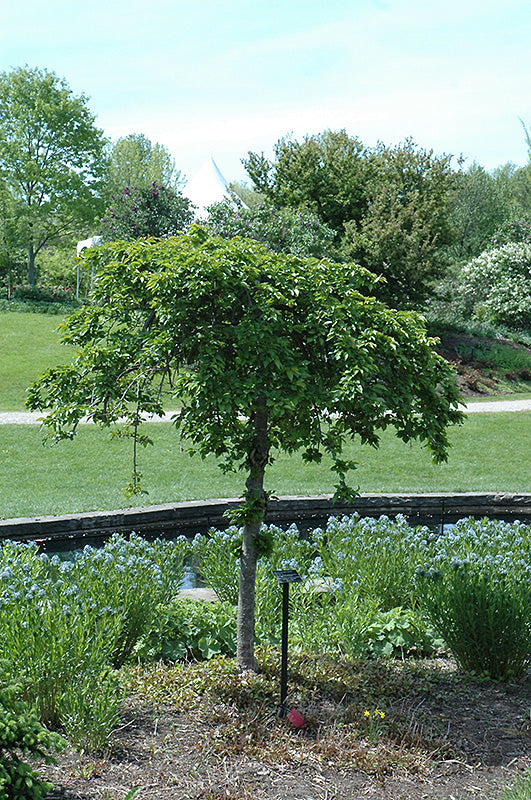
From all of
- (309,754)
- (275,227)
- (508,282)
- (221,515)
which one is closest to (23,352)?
(275,227)

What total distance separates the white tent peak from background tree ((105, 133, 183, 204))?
1680cm

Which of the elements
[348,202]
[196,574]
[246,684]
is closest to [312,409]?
[246,684]

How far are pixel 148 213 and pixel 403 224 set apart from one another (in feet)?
20.4

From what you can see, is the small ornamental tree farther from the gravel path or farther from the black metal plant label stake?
the gravel path

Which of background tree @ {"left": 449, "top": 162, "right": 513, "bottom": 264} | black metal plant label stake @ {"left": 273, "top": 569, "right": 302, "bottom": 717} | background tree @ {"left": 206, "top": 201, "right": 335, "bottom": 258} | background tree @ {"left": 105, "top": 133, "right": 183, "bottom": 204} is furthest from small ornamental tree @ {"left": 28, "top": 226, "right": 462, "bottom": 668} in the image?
background tree @ {"left": 105, "top": 133, "right": 183, "bottom": 204}

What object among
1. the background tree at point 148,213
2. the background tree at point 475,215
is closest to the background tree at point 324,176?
the background tree at point 148,213

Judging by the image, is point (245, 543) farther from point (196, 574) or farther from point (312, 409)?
point (196, 574)

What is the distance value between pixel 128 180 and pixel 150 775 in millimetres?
46390

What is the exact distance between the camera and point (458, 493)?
861 centimetres

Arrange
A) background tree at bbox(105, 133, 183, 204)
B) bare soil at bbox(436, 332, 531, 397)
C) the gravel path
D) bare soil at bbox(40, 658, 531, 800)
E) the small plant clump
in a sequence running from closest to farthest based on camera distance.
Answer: the small plant clump, bare soil at bbox(40, 658, 531, 800), the gravel path, bare soil at bbox(436, 332, 531, 397), background tree at bbox(105, 133, 183, 204)

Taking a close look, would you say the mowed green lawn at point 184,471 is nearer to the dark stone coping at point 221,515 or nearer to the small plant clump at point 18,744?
the dark stone coping at point 221,515

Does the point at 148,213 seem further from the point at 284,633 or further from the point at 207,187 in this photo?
the point at 284,633

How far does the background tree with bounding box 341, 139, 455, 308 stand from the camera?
18562 mm

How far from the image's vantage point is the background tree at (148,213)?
18.9m
